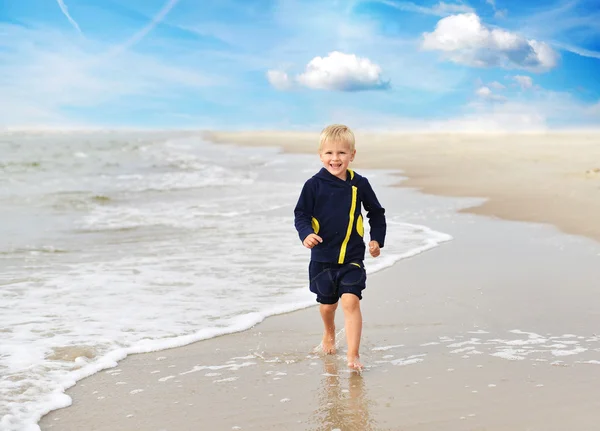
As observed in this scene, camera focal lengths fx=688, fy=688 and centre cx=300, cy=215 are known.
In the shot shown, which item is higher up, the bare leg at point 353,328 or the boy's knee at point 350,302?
the boy's knee at point 350,302

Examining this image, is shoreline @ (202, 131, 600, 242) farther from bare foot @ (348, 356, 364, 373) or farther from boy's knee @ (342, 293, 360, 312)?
bare foot @ (348, 356, 364, 373)

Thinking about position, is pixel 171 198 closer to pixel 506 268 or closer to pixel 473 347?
pixel 506 268

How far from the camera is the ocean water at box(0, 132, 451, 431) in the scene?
4.18 meters

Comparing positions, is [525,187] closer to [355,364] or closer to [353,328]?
[353,328]

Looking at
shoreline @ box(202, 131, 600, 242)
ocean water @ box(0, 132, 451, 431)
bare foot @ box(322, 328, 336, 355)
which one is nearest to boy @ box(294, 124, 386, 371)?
bare foot @ box(322, 328, 336, 355)

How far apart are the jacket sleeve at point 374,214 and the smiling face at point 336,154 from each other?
0.21 meters

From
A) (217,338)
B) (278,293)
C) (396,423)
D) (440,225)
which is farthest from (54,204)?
(396,423)

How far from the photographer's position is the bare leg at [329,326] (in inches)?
165

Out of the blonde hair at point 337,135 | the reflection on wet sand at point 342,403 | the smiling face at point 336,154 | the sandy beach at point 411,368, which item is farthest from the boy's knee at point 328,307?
the blonde hair at point 337,135

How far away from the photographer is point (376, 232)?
422 centimetres

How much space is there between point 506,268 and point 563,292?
0.97 m

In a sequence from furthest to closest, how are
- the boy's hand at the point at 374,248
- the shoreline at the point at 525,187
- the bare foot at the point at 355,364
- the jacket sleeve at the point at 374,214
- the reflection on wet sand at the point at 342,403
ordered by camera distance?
1. the shoreline at the point at 525,187
2. the jacket sleeve at the point at 374,214
3. the boy's hand at the point at 374,248
4. the bare foot at the point at 355,364
5. the reflection on wet sand at the point at 342,403

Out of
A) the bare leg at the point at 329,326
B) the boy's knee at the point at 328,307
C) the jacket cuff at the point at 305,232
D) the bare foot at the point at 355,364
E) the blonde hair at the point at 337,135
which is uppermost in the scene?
the blonde hair at the point at 337,135

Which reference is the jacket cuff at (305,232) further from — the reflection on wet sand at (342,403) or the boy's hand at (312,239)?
the reflection on wet sand at (342,403)
